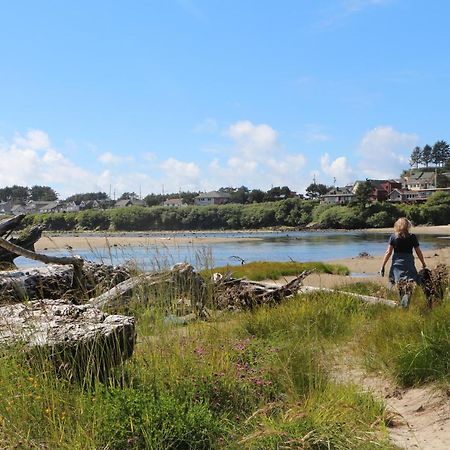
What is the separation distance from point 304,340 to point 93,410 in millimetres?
2821

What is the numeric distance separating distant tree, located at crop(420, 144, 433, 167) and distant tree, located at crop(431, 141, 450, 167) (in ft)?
2.76

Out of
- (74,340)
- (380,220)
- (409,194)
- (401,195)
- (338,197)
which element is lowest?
(380,220)

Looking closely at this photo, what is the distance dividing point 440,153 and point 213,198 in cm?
7352

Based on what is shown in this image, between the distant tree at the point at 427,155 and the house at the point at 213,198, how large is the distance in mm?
65388

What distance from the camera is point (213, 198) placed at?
17425 cm

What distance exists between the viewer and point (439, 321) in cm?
588

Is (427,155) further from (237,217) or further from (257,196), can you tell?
(237,217)

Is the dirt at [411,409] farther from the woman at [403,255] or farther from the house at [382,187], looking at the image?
the house at [382,187]

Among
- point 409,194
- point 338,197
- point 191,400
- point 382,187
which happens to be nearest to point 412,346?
point 191,400

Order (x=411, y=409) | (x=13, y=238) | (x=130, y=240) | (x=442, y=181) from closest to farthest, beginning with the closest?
(x=411, y=409) < (x=13, y=238) < (x=130, y=240) < (x=442, y=181)

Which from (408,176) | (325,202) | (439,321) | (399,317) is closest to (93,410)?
(439,321)

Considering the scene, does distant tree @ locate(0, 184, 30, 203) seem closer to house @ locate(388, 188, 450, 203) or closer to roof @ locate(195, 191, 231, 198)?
roof @ locate(195, 191, 231, 198)

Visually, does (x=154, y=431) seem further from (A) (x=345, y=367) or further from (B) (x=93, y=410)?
(A) (x=345, y=367)

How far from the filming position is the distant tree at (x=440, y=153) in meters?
179
